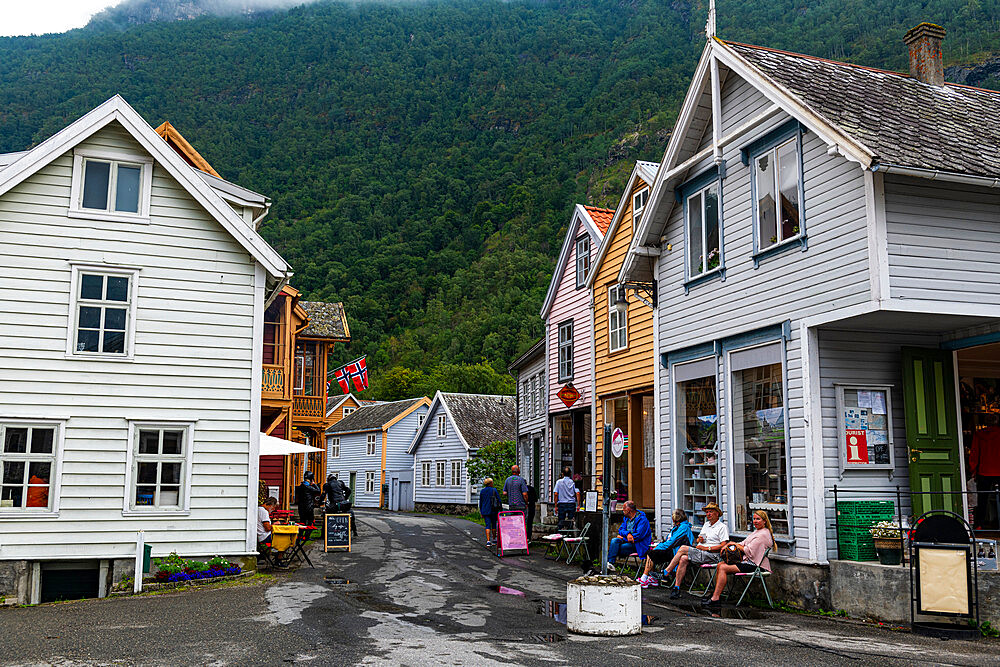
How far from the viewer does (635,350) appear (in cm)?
1998

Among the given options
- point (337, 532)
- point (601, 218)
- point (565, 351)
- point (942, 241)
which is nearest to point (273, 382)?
point (337, 532)

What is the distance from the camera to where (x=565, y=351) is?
25.3 metres

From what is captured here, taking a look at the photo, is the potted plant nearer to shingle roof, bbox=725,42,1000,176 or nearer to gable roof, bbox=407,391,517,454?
shingle roof, bbox=725,42,1000,176

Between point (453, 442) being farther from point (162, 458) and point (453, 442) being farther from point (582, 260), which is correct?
point (162, 458)

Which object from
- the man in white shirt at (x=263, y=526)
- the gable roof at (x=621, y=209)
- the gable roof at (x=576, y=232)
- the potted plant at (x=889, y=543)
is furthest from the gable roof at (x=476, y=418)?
the potted plant at (x=889, y=543)

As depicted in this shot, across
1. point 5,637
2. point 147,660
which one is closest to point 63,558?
point 5,637

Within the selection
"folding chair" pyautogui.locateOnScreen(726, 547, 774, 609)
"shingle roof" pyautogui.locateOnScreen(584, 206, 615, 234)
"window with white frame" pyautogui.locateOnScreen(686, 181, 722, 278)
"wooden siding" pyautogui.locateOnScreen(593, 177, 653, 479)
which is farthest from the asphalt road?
"shingle roof" pyautogui.locateOnScreen(584, 206, 615, 234)

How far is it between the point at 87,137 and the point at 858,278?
13.0 meters

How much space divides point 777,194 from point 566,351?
1199cm

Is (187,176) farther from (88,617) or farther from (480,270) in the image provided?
(480,270)

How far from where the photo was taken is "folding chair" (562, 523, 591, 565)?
18344 mm

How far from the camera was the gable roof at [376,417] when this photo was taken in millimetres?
58625

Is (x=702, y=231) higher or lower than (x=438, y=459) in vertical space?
higher

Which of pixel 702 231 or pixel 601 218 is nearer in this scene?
pixel 702 231
